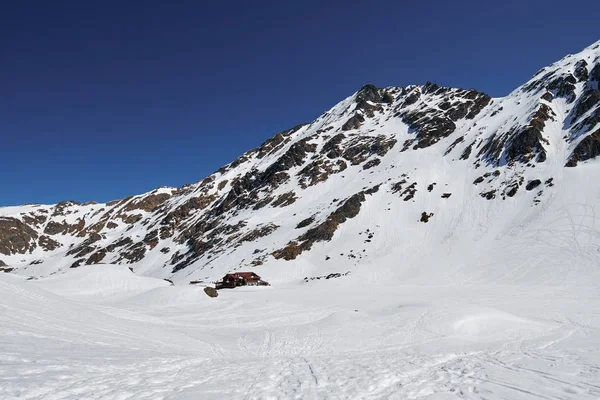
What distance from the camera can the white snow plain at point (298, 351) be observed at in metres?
7.10

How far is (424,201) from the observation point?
62.6 m

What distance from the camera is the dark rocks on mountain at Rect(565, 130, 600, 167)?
54066mm

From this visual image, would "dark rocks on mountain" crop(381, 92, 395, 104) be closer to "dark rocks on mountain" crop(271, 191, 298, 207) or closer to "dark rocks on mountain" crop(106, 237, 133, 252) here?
"dark rocks on mountain" crop(271, 191, 298, 207)

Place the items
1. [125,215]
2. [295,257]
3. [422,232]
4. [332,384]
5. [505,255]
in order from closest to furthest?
[332,384], [505,255], [422,232], [295,257], [125,215]

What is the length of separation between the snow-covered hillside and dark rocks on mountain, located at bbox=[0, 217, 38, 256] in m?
68.7

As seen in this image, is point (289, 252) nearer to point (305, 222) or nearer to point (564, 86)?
point (305, 222)

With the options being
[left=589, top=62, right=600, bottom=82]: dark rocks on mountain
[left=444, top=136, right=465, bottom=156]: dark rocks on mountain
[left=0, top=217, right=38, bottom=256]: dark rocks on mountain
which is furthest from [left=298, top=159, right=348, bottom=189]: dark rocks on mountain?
[left=0, top=217, right=38, bottom=256]: dark rocks on mountain

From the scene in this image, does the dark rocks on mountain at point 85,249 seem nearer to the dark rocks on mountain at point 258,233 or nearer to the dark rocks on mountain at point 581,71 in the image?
the dark rocks on mountain at point 258,233

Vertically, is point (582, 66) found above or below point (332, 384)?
above

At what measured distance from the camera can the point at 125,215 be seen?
7461 inches

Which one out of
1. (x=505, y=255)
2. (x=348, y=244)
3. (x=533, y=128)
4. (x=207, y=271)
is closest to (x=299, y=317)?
(x=505, y=255)

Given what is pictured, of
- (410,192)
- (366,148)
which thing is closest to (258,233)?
(410,192)

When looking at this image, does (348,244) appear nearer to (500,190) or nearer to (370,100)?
(500,190)

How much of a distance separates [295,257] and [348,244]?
31.0 ft
